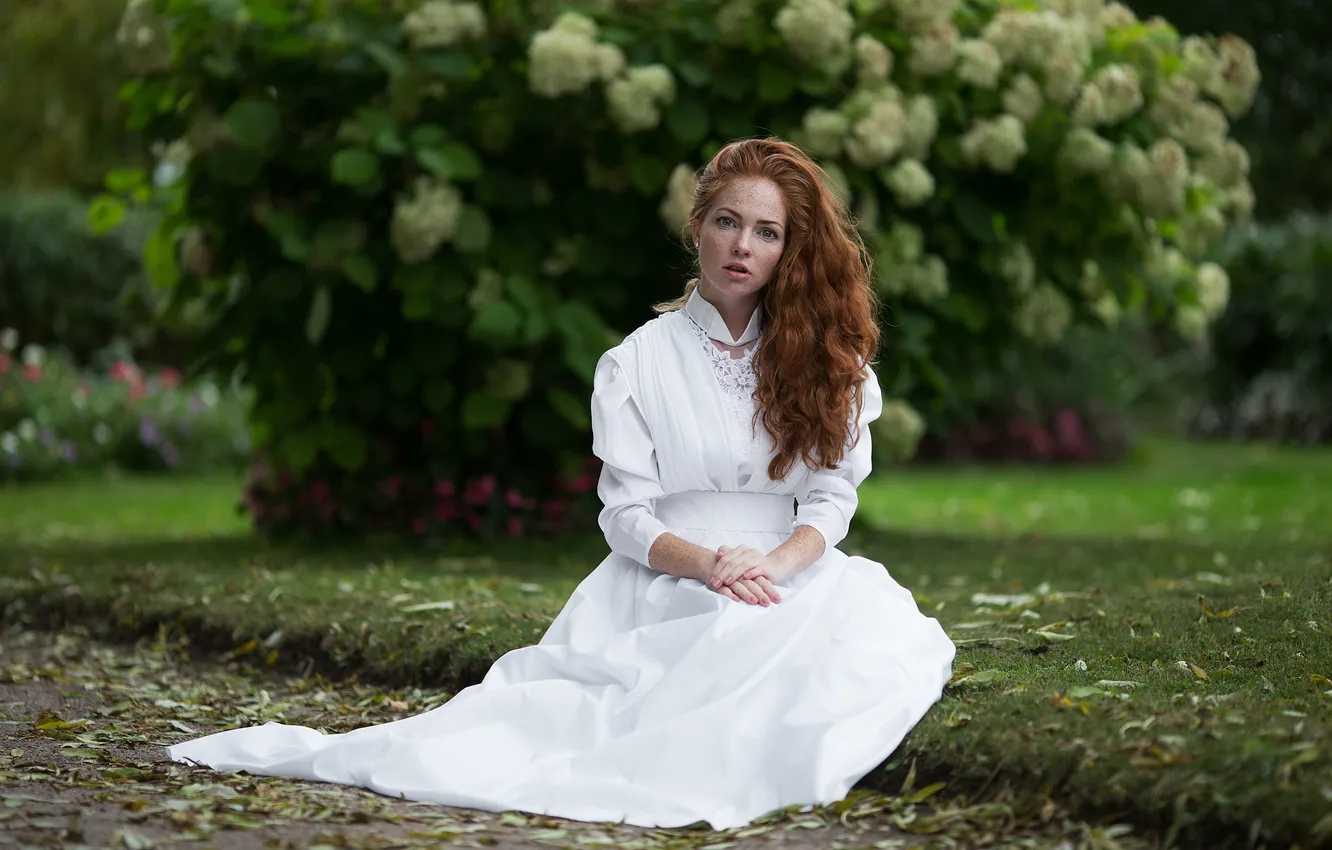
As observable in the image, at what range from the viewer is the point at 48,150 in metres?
16.8

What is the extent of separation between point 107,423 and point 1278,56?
8.74 m

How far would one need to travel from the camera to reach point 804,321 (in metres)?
3.61

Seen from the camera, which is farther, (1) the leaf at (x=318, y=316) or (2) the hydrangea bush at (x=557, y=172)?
(1) the leaf at (x=318, y=316)

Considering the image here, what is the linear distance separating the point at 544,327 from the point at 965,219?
6.28 feet

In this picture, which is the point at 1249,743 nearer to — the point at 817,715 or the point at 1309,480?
the point at 817,715

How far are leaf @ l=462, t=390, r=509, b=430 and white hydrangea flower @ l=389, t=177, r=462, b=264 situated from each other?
60 cm

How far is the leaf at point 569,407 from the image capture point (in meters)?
5.96

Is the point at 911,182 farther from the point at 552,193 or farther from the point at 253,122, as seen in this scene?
the point at 253,122

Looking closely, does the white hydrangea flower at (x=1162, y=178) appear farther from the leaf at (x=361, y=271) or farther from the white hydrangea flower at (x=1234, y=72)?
the leaf at (x=361, y=271)

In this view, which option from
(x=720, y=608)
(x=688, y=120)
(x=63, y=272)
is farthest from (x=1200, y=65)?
(x=63, y=272)

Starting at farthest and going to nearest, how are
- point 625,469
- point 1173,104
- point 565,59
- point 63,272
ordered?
1. point 63,272
2. point 1173,104
3. point 565,59
4. point 625,469

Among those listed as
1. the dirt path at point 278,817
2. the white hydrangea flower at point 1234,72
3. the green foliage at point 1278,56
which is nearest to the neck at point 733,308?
the dirt path at point 278,817

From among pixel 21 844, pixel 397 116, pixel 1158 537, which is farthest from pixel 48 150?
pixel 21 844

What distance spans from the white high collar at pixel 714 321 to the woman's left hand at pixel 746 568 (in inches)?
20.7
